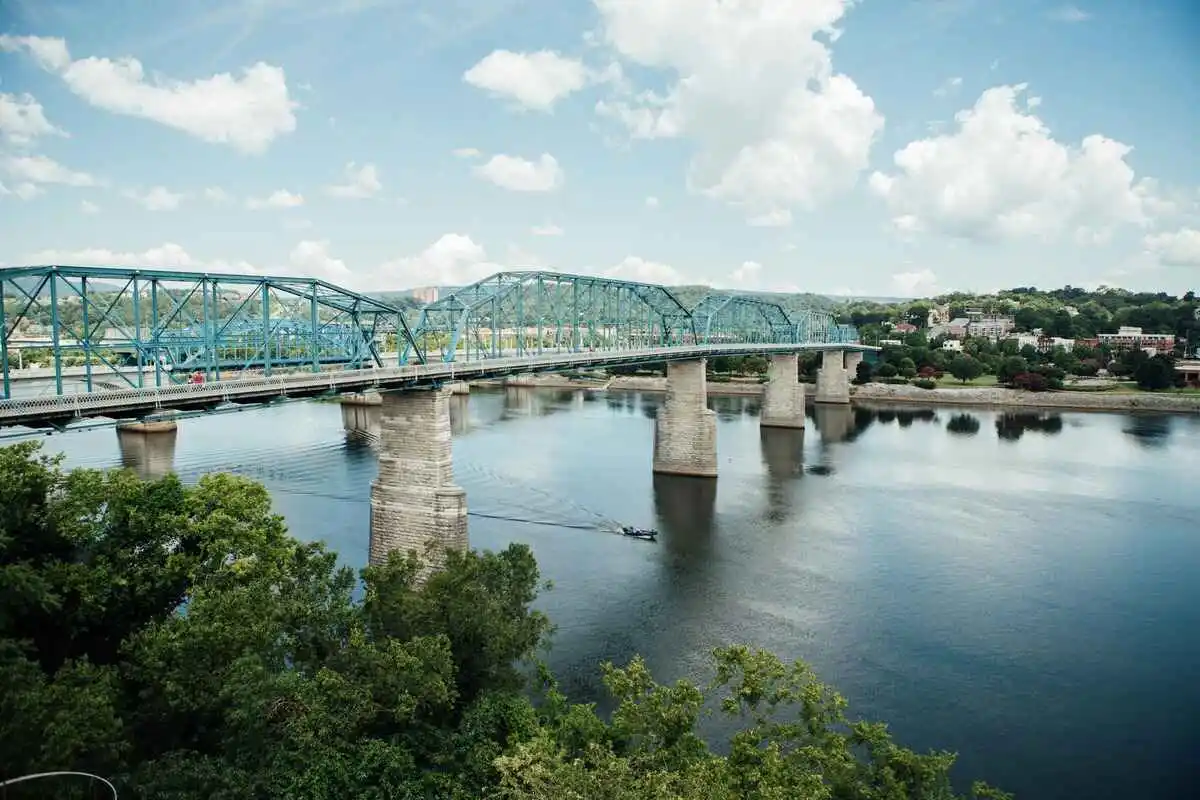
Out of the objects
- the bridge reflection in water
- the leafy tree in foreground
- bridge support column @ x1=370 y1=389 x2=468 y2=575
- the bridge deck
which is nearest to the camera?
the leafy tree in foreground

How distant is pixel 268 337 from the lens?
25.2 m

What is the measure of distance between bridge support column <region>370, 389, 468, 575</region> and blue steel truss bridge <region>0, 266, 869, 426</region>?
89 cm

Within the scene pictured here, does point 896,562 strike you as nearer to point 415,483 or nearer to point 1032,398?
point 415,483

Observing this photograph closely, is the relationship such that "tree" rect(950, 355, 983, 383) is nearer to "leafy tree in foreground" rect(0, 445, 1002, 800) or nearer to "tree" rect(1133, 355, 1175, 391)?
"tree" rect(1133, 355, 1175, 391)

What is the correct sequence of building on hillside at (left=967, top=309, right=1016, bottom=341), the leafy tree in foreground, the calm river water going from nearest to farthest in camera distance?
the leafy tree in foreground < the calm river water < building on hillside at (left=967, top=309, right=1016, bottom=341)

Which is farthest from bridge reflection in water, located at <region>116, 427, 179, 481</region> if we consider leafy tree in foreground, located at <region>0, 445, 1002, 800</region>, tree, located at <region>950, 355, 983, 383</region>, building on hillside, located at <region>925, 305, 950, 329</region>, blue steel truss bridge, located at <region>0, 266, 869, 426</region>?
building on hillside, located at <region>925, 305, 950, 329</region>

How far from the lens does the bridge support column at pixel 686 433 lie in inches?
1585

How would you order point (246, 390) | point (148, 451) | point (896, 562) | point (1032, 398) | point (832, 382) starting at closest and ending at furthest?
point (246, 390), point (896, 562), point (148, 451), point (1032, 398), point (832, 382)

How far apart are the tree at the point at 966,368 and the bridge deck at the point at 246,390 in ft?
196

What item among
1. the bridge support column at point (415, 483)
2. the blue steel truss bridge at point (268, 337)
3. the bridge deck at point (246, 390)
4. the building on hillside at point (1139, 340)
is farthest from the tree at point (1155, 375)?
the bridge support column at point (415, 483)

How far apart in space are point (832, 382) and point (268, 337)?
60.1m

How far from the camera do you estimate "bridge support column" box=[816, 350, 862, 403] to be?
2995 inches

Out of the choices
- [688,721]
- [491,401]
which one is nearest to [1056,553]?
[688,721]

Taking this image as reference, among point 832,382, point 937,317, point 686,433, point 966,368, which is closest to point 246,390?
point 686,433
